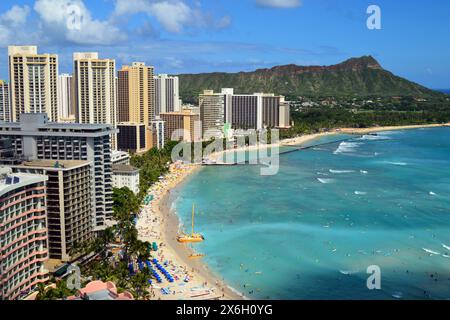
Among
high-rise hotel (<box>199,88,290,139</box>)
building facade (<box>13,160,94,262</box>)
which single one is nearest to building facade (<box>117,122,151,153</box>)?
high-rise hotel (<box>199,88,290,139</box>)

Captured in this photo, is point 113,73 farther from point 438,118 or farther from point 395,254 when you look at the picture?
point 438,118

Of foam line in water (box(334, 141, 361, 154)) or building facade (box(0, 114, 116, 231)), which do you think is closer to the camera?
building facade (box(0, 114, 116, 231))

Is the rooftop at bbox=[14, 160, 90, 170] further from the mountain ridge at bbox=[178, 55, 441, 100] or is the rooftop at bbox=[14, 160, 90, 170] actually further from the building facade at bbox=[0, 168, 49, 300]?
the mountain ridge at bbox=[178, 55, 441, 100]

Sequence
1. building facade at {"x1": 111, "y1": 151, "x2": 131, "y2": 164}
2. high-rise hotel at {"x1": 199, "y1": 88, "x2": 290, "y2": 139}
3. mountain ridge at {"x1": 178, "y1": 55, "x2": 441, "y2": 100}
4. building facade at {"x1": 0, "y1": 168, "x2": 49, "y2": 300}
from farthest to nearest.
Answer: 1. mountain ridge at {"x1": 178, "y1": 55, "x2": 441, "y2": 100}
2. high-rise hotel at {"x1": 199, "y1": 88, "x2": 290, "y2": 139}
3. building facade at {"x1": 111, "y1": 151, "x2": 131, "y2": 164}
4. building facade at {"x1": 0, "y1": 168, "x2": 49, "y2": 300}

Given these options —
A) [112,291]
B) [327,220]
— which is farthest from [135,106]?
[112,291]
